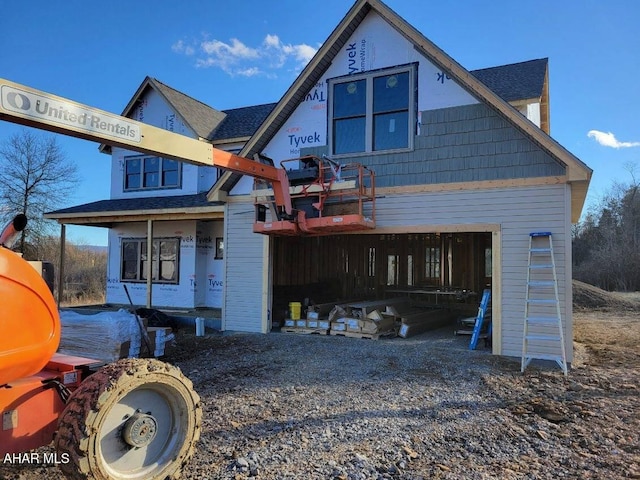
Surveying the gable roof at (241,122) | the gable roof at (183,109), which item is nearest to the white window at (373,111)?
the gable roof at (241,122)

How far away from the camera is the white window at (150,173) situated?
16766mm

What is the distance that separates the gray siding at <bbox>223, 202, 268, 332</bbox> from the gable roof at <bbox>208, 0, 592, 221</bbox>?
0.90 meters

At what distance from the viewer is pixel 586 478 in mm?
3982

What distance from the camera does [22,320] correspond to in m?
3.04

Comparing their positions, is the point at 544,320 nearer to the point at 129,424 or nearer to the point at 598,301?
the point at 129,424

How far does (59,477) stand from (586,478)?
178 inches

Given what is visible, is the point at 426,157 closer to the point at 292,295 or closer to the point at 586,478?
the point at 292,295

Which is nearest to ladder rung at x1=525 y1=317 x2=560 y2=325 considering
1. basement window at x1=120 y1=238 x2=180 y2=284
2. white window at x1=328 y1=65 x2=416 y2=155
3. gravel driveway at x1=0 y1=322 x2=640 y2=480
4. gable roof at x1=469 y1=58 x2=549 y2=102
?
gravel driveway at x1=0 y1=322 x2=640 y2=480

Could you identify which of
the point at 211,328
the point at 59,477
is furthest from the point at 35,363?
the point at 211,328

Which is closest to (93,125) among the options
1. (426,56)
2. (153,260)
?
(426,56)

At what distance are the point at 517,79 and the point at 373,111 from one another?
519 cm

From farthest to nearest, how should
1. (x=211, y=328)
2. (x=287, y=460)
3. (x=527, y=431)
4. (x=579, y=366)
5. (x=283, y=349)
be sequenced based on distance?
(x=211, y=328) → (x=283, y=349) → (x=579, y=366) → (x=527, y=431) → (x=287, y=460)

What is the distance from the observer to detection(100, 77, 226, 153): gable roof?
645 inches

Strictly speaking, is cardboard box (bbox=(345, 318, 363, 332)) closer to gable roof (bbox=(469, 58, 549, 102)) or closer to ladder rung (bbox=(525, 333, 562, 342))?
ladder rung (bbox=(525, 333, 562, 342))
